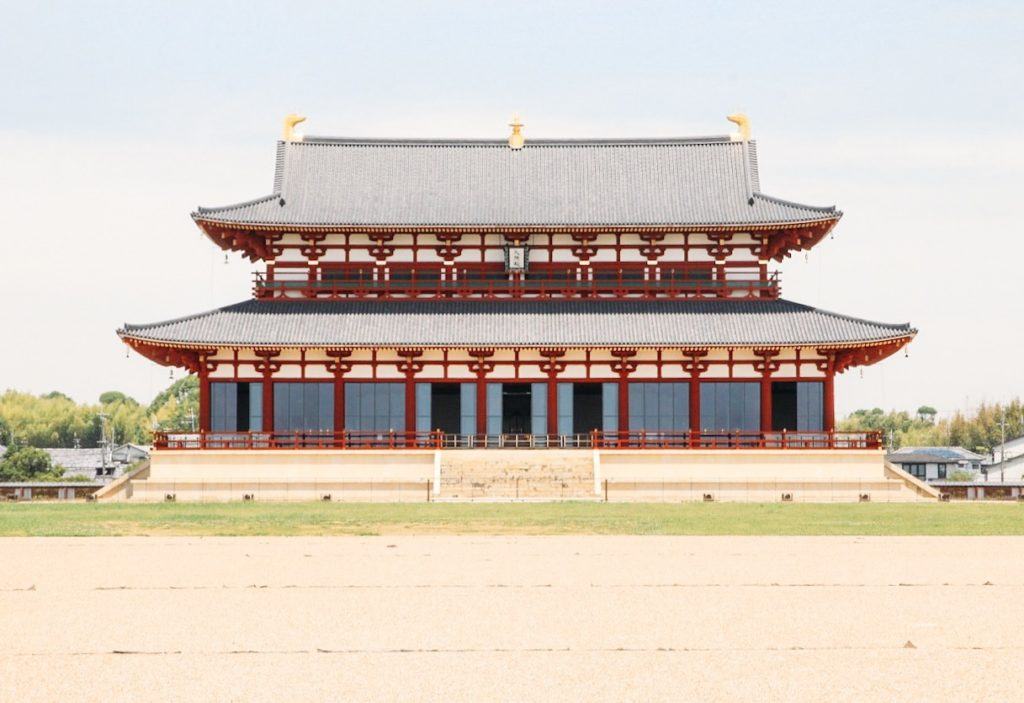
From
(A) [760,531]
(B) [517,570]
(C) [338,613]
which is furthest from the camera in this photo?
(A) [760,531]

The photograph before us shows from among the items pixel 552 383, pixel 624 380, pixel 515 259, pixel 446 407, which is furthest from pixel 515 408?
pixel 515 259

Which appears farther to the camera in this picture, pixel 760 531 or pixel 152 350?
pixel 152 350

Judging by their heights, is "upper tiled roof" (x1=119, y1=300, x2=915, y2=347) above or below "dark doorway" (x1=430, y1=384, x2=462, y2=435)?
above

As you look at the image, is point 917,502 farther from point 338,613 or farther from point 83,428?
point 83,428

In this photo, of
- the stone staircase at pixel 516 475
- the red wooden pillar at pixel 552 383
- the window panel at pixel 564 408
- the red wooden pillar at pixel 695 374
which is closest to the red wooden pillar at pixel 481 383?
the red wooden pillar at pixel 552 383

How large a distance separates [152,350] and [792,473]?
24.8 m

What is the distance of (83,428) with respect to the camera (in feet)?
544

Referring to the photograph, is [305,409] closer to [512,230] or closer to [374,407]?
[374,407]

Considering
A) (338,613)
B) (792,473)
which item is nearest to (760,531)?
(338,613)

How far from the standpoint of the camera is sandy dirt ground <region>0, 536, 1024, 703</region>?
1098 centimetres

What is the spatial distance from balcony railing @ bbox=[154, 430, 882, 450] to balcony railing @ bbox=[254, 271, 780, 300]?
6.08 m

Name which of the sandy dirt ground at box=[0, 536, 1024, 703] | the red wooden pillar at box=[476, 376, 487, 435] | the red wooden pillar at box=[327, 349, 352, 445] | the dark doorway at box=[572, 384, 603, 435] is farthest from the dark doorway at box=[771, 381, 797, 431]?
the sandy dirt ground at box=[0, 536, 1024, 703]

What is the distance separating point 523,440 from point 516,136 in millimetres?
15634

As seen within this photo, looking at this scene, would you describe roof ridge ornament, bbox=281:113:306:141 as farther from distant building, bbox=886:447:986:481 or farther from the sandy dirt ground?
distant building, bbox=886:447:986:481
